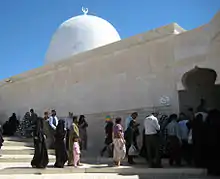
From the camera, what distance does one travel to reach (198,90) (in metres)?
9.35

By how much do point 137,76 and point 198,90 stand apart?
6.13ft

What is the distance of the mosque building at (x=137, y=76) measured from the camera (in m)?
8.57

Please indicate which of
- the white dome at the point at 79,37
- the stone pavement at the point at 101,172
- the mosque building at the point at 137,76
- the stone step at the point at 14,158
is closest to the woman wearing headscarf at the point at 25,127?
the mosque building at the point at 137,76

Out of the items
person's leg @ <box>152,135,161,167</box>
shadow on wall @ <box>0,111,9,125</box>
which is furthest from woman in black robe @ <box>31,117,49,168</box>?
shadow on wall @ <box>0,111,9,125</box>

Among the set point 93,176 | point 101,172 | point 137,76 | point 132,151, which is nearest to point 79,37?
A: point 137,76

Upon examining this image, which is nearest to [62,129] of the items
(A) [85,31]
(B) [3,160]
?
(B) [3,160]

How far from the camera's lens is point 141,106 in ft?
31.2

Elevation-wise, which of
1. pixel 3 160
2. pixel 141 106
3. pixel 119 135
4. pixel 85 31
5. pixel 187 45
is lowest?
pixel 3 160

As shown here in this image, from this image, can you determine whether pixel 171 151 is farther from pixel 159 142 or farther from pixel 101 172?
pixel 101 172

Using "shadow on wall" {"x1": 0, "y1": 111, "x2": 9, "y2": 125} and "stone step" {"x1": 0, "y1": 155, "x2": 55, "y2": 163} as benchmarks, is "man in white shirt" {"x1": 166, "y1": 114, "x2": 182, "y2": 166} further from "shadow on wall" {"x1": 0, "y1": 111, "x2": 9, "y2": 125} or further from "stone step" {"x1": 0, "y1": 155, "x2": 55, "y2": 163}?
"shadow on wall" {"x1": 0, "y1": 111, "x2": 9, "y2": 125}

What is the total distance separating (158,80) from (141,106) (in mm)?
956

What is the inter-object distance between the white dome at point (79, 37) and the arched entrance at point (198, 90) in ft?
25.0

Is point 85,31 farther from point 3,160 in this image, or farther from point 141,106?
point 3,160

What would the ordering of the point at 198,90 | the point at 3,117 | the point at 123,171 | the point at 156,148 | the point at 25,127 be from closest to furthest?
1. the point at 123,171
2. the point at 156,148
3. the point at 198,90
4. the point at 25,127
5. the point at 3,117
